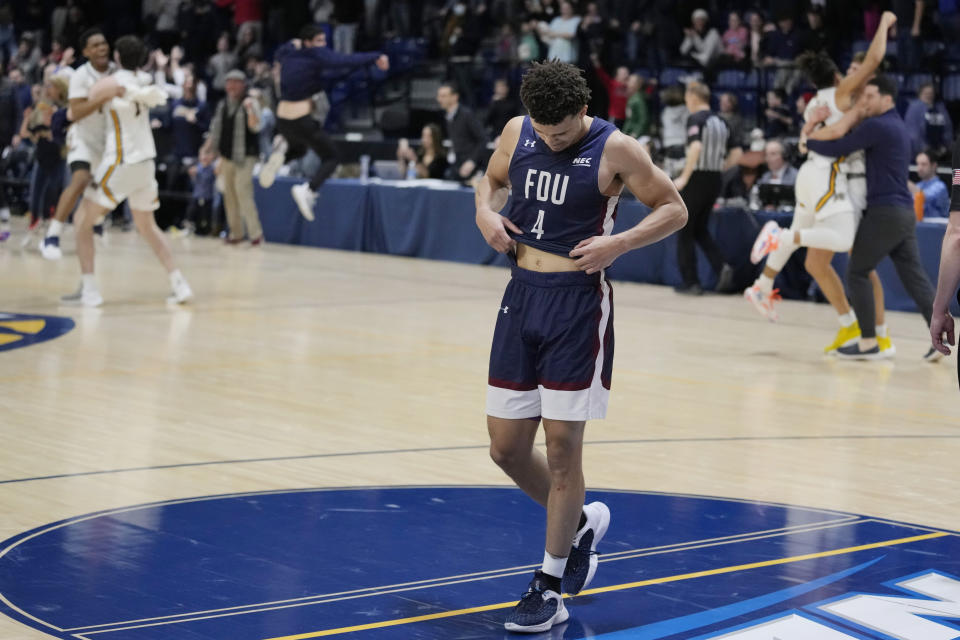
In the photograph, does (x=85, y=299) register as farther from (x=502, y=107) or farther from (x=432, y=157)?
(x=502, y=107)

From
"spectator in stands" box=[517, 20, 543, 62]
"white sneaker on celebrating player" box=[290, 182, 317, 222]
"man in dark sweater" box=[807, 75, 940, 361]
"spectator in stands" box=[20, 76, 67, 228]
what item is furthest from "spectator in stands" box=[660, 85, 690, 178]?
"spectator in stands" box=[20, 76, 67, 228]

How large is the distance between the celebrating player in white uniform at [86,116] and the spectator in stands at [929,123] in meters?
8.06

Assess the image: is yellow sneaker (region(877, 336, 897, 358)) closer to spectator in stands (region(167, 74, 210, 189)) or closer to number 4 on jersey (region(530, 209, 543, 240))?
number 4 on jersey (region(530, 209, 543, 240))

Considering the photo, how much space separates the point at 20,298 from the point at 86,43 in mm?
2340

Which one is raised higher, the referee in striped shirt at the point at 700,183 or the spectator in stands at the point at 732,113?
the spectator in stands at the point at 732,113

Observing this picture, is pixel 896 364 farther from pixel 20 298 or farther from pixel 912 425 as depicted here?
pixel 20 298

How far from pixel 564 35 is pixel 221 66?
21.2ft

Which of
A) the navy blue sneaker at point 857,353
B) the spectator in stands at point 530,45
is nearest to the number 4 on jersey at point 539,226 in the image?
the navy blue sneaker at point 857,353

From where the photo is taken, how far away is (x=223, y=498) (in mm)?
5820

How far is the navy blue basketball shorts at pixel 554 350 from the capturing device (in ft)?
14.4

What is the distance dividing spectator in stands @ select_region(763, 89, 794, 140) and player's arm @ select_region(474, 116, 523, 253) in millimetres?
12336

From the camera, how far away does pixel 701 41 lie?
18922 millimetres

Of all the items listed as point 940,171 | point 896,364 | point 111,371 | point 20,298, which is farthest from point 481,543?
point 940,171

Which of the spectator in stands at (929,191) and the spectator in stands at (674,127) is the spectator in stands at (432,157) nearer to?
the spectator in stands at (674,127)
